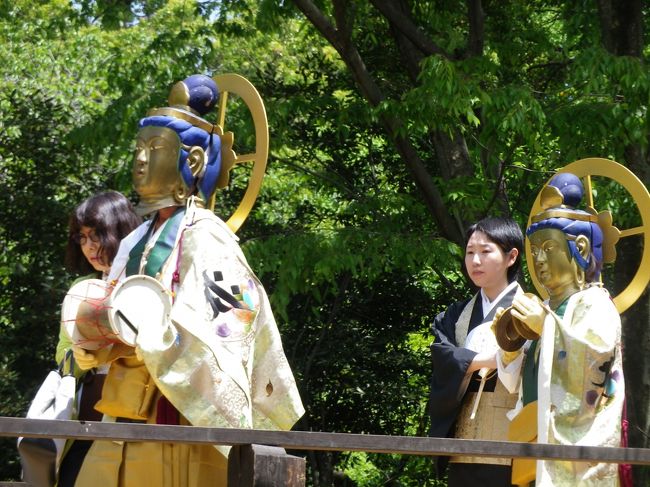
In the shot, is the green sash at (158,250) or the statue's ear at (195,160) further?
the statue's ear at (195,160)

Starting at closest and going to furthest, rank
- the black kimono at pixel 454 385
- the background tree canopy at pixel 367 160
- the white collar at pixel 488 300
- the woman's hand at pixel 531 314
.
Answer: the woman's hand at pixel 531 314, the black kimono at pixel 454 385, the white collar at pixel 488 300, the background tree canopy at pixel 367 160

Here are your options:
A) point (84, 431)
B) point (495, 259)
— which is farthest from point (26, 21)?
point (84, 431)

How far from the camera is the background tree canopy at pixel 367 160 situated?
6.80 metres

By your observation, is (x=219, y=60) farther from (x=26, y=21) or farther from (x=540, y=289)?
(x=540, y=289)

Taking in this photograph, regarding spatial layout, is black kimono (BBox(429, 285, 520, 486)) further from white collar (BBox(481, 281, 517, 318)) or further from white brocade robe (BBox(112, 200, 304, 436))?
white brocade robe (BBox(112, 200, 304, 436))

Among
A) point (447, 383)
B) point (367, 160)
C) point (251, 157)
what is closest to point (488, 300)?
point (447, 383)

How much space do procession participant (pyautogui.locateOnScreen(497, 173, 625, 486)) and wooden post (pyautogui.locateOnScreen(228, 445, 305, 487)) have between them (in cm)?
115

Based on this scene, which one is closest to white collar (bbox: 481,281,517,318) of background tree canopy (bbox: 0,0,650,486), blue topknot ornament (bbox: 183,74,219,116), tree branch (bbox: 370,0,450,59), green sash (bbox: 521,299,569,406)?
green sash (bbox: 521,299,569,406)

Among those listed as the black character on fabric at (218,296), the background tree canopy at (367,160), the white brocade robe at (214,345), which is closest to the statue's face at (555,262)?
the white brocade robe at (214,345)

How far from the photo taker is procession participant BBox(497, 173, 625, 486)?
3.99m

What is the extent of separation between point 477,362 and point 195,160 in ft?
4.25

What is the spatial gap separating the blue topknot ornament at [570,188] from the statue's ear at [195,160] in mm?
1350

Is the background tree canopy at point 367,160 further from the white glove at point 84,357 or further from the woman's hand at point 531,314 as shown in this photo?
the white glove at point 84,357

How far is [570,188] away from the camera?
175 inches
